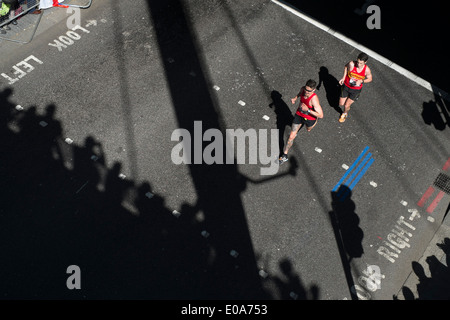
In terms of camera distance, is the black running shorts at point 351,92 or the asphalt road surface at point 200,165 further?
the black running shorts at point 351,92

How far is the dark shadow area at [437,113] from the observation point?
43.1ft

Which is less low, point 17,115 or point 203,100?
point 17,115

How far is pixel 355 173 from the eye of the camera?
12.0 m

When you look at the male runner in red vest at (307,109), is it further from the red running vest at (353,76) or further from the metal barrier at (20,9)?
the metal barrier at (20,9)

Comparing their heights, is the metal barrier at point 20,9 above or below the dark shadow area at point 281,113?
Answer: above

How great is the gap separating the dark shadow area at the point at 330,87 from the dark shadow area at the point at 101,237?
3.81 m

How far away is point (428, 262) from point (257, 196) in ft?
13.8

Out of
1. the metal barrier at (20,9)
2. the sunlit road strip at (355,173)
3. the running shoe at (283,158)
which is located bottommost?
the sunlit road strip at (355,173)

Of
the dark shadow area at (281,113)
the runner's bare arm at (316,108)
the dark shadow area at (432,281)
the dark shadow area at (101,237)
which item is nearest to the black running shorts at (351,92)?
the dark shadow area at (281,113)

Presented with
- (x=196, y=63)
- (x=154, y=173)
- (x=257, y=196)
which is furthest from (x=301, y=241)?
(x=196, y=63)

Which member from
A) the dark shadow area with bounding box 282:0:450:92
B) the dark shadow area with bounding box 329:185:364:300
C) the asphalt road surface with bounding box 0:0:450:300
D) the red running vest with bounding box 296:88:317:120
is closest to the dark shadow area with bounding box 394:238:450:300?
the asphalt road surface with bounding box 0:0:450:300

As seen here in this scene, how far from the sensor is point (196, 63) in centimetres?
1380

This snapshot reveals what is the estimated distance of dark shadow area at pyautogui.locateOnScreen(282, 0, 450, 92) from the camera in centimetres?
1452
